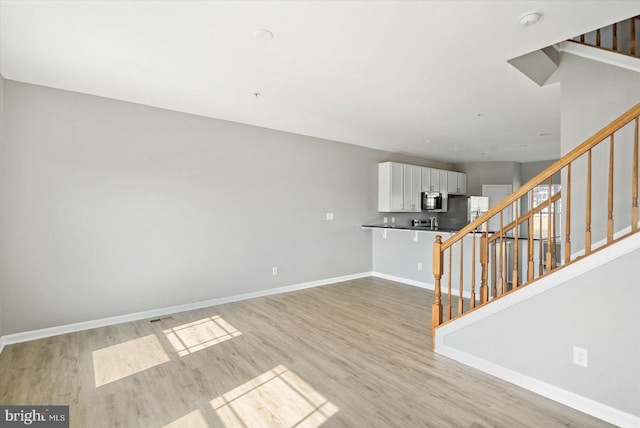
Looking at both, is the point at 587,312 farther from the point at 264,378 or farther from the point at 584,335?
the point at 264,378

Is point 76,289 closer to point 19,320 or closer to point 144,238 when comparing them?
point 19,320

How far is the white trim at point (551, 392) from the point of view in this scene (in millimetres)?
1861

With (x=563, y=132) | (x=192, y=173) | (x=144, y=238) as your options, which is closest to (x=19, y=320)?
(x=144, y=238)

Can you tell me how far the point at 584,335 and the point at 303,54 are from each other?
9.49ft

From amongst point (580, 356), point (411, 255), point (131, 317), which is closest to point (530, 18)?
point (580, 356)

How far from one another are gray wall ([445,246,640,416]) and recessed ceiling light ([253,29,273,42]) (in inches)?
108

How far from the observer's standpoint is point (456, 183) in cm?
791

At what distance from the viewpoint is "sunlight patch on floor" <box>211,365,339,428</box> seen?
6.40 ft

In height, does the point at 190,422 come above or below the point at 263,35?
below

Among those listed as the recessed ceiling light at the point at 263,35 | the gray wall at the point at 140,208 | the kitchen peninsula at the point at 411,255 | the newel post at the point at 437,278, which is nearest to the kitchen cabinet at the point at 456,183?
the kitchen peninsula at the point at 411,255

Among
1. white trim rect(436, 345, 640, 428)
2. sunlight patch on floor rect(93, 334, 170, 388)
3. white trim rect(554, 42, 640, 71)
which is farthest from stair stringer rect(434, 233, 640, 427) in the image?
sunlight patch on floor rect(93, 334, 170, 388)

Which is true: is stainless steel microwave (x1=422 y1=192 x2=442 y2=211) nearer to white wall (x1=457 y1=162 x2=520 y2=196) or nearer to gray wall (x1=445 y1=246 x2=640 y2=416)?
white wall (x1=457 y1=162 x2=520 y2=196)

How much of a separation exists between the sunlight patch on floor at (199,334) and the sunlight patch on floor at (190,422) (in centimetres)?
93

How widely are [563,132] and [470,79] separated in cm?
104
